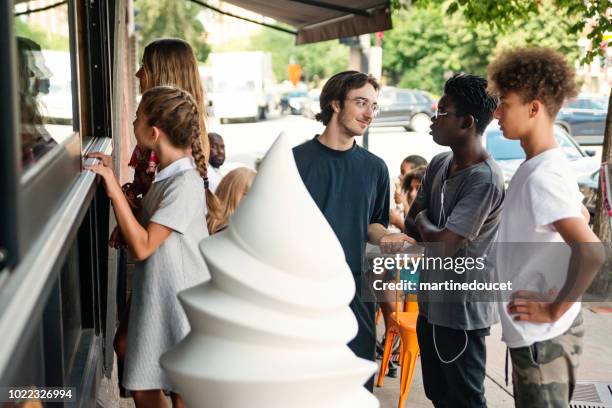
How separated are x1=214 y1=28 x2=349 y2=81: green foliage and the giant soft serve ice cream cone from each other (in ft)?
200

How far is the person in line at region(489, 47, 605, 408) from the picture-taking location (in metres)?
2.70

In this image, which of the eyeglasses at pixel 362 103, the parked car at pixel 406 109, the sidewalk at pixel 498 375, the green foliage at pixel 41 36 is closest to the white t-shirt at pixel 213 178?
the sidewalk at pixel 498 375

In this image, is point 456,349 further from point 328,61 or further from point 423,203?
point 328,61

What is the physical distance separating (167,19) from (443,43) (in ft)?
51.3

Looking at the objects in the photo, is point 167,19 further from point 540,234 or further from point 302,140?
point 540,234

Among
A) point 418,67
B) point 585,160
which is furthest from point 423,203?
point 418,67

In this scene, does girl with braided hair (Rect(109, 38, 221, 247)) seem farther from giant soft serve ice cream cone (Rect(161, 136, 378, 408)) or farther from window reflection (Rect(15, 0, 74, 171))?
giant soft serve ice cream cone (Rect(161, 136, 378, 408))

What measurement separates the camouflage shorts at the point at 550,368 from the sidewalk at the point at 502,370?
115 inches

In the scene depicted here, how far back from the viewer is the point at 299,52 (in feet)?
242

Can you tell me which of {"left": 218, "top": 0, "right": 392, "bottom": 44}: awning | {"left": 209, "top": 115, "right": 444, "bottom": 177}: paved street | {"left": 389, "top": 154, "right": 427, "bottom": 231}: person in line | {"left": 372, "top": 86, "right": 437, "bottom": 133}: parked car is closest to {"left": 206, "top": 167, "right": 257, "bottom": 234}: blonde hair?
{"left": 389, "top": 154, "right": 427, "bottom": 231}: person in line

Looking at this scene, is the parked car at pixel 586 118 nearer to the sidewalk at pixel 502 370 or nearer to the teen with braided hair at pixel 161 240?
the sidewalk at pixel 502 370

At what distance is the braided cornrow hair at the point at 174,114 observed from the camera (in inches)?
124

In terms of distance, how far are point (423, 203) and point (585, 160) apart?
11811 mm

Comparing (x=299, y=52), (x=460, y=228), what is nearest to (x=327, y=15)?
(x=460, y=228)
